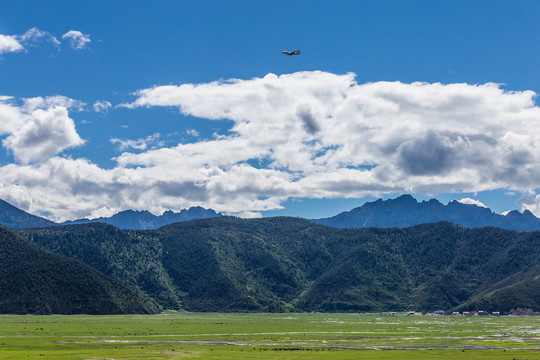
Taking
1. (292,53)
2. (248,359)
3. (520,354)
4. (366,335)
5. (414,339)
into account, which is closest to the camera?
(248,359)

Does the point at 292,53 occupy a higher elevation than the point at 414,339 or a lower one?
higher

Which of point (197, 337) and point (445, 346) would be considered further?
point (197, 337)

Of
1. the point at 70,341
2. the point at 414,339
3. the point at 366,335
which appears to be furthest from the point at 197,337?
the point at 414,339

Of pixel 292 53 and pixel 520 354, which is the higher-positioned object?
pixel 292 53

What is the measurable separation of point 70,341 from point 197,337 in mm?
31876

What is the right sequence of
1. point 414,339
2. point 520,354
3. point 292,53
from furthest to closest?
point 414,339
point 292,53
point 520,354

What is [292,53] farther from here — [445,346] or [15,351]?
[15,351]

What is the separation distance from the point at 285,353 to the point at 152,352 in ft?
81.4

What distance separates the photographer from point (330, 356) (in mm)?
100250

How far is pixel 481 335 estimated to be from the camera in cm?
15212

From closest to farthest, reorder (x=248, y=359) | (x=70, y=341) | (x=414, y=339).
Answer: (x=248, y=359) → (x=70, y=341) → (x=414, y=339)

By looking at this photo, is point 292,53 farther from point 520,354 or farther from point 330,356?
point 520,354

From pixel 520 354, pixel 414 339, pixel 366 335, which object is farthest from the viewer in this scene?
pixel 366 335

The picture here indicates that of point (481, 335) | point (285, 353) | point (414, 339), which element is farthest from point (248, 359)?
point (481, 335)
